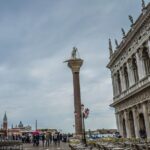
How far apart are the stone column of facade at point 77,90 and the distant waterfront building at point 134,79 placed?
639 cm

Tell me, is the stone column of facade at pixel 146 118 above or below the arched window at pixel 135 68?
below

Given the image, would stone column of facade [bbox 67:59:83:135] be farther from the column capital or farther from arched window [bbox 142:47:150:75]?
arched window [bbox 142:47:150:75]

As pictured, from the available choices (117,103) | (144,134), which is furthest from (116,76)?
(144,134)

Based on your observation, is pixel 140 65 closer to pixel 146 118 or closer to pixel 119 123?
pixel 146 118

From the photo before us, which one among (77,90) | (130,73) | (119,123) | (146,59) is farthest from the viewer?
(77,90)

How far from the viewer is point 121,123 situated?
4931 cm

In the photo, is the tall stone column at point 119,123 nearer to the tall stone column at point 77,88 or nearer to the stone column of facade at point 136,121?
the tall stone column at point 77,88

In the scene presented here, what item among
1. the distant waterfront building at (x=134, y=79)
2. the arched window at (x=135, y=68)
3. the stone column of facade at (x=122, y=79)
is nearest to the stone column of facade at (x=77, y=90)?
the distant waterfront building at (x=134, y=79)

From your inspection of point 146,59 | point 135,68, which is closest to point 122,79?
point 135,68

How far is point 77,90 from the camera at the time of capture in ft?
172

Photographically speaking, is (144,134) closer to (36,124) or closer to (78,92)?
(78,92)

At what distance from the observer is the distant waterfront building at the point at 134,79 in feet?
119

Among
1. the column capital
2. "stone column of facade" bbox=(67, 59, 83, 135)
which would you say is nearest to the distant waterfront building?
the column capital

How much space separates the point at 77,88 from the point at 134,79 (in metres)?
14.0
